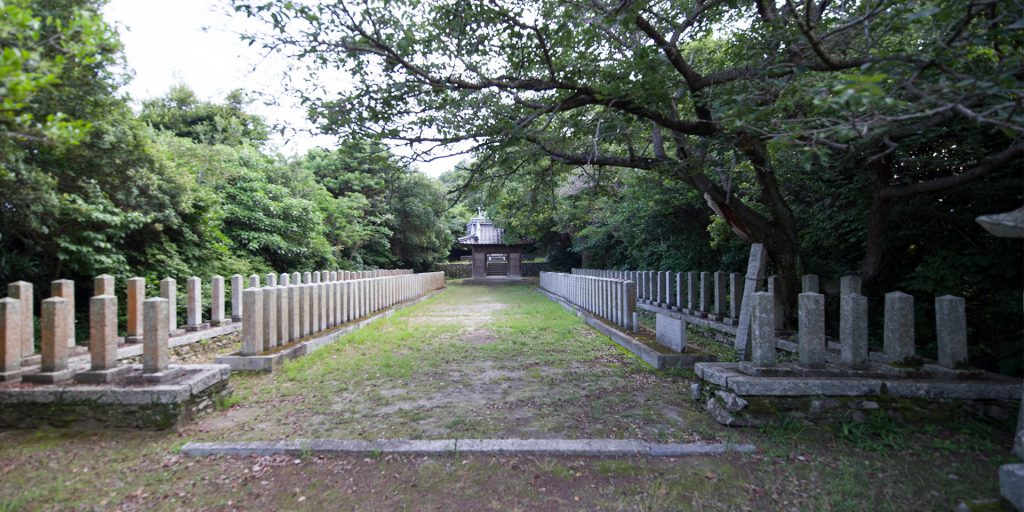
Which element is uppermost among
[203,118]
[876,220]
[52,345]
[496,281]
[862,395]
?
[203,118]

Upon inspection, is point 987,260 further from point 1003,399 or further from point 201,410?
point 201,410

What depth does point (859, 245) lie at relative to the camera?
5.99 meters

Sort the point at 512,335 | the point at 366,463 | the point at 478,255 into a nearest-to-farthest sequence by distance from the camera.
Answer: the point at 366,463 < the point at 512,335 < the point at 478,255

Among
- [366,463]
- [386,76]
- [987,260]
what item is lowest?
[366,463]

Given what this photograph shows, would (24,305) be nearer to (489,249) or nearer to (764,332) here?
(764,332)

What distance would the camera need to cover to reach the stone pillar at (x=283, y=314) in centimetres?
604

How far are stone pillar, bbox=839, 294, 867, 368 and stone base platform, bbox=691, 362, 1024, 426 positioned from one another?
13 centimetres

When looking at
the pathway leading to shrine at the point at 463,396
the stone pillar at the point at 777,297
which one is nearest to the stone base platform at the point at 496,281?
the pathway leading to shrine at the point at 463,396

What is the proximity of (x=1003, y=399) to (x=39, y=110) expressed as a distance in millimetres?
8230

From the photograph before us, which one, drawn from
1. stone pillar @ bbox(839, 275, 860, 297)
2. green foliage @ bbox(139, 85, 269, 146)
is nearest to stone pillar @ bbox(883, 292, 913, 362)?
stone pillar @ bbox(839, 275, 860, 297)

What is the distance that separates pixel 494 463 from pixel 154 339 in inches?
113

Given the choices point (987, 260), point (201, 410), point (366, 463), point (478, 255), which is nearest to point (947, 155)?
point (987, 260)

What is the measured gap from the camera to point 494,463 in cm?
312

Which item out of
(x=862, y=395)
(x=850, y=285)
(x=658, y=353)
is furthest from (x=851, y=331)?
(x=658, y=353)
